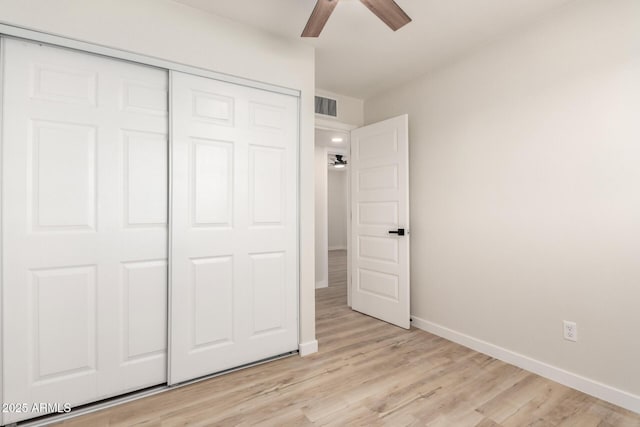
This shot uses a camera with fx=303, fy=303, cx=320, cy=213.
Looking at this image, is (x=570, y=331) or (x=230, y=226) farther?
(x=230, y=226)

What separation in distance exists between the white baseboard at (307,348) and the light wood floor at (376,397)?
0.21 feet

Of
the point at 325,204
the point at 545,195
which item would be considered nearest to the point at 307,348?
the point at 545,195

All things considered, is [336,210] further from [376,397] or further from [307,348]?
[376,397]

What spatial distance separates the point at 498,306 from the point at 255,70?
272cm

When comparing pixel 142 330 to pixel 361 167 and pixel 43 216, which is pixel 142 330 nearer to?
pixel 43 216

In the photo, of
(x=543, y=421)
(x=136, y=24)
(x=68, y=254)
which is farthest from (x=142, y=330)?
(x=543, y=421)

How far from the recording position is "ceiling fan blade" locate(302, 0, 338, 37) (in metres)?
1.71

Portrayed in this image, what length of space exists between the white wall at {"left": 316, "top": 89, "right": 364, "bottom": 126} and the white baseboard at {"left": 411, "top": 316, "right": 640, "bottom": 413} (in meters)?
2.47

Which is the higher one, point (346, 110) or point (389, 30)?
point (389, 30)

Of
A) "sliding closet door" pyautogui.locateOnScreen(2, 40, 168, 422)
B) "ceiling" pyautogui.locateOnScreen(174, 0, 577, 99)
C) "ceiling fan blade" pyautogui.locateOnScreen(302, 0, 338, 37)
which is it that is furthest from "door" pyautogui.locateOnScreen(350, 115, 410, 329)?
"sliding closet door" pyautogui.locateOnScreen(2, 40, 168, 422)

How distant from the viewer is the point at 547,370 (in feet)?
7.11

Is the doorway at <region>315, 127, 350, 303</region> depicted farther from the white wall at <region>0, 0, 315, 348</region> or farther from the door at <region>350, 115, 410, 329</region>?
the white wall at <region>0, 0, 315, 348</region>

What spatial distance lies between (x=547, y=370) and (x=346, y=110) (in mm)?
3137

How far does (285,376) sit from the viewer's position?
7.15ft
